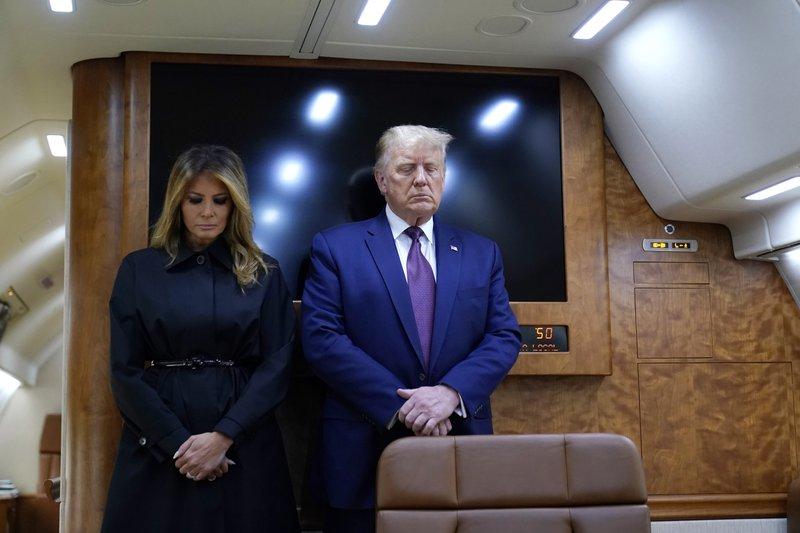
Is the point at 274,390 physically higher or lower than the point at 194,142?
lower

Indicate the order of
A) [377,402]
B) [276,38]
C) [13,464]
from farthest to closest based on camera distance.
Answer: [13,464] → [276,38] → [377,402]

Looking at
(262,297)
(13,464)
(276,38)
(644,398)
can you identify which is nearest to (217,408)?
(262,297)

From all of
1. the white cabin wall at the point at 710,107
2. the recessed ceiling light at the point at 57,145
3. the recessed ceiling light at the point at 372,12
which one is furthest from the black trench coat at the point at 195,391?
the recessed ceiling light at the point at 57,145

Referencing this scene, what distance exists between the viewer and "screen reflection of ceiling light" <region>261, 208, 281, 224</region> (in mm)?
4379

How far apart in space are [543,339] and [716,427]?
3.11 ft

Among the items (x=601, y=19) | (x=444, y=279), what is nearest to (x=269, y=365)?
(x=444, y=279)

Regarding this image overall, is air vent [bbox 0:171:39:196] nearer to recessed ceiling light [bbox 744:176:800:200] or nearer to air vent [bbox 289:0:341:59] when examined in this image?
air vent [bbox 289:0:341:59]

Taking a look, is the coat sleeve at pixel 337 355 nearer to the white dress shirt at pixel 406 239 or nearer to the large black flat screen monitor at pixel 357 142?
the white dress shirt at pixel 406 239

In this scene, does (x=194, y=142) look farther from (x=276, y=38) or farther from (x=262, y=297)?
(x=262, y=297)

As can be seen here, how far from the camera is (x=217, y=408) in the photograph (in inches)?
143

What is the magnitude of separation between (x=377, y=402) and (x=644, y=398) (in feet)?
5.23

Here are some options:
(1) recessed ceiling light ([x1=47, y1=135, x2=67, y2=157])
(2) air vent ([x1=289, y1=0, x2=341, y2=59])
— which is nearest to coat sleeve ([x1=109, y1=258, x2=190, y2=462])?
(2) air vent ([x1=289, y1=0, x2=341, y2=59])

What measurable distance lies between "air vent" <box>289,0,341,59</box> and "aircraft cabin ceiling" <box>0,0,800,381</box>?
0.05 ft

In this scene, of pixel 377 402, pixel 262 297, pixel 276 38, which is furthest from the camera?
pixel 276 38
